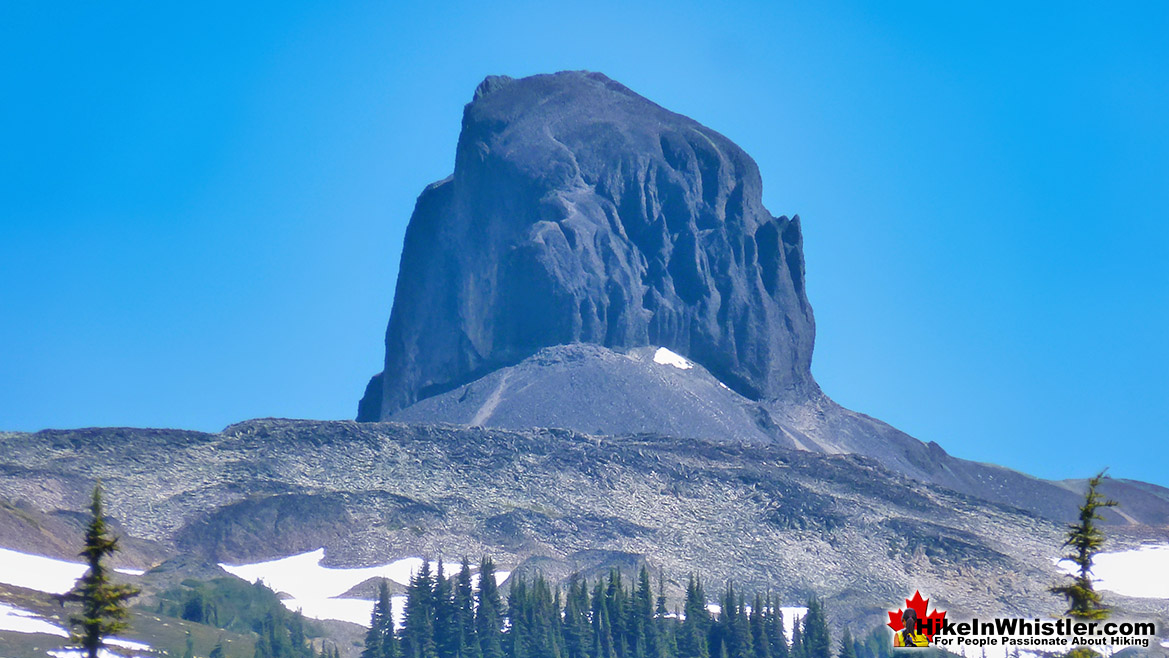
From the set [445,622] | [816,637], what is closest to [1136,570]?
[816,637]

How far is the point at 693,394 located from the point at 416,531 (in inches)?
2348

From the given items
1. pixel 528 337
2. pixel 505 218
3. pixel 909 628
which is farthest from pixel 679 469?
pixel 909 628

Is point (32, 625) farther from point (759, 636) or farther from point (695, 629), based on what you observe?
point (759, 636)

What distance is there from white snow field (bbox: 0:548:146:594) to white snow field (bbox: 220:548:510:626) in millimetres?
9973

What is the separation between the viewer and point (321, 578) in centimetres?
Result: 11506

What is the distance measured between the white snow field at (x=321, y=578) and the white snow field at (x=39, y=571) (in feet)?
32.7

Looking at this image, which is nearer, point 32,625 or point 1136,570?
point 32,625

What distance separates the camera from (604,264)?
642 ft

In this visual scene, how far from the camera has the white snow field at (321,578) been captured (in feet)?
342

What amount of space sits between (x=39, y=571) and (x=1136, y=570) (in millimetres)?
85941

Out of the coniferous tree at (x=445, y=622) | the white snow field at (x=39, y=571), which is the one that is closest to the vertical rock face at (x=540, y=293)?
the white snow field at (x=39, y=571)

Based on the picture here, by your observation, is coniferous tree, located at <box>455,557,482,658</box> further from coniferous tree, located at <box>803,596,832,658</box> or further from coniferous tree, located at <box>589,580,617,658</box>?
coniferous tree, located at <box>803,596,832,658</box>

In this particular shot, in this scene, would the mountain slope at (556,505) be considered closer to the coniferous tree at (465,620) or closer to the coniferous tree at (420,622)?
the coniferous tree at (465,620)

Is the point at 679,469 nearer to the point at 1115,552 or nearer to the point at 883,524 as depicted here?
the point at 883,524
